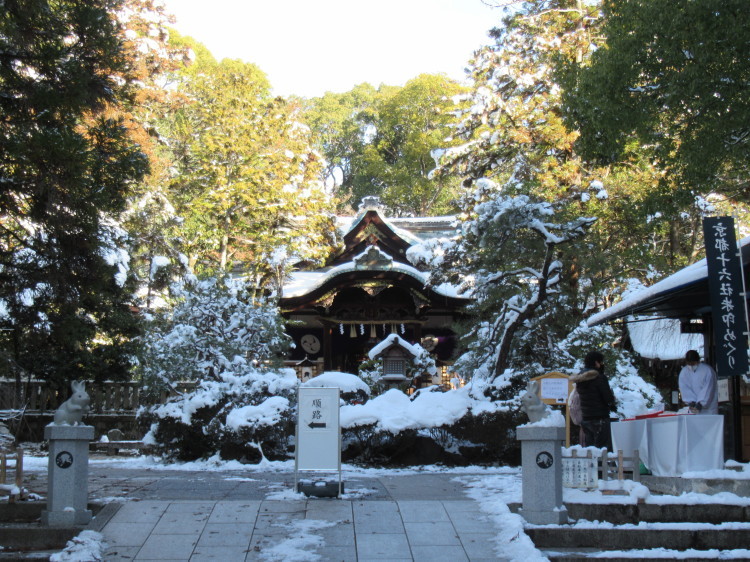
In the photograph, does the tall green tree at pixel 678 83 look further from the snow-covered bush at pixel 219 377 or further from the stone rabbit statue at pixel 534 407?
the snow-covered bush at pixel 219 377

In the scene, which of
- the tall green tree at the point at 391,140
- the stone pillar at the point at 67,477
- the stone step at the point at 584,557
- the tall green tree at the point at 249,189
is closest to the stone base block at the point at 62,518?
the stone pillar at the point at 67,477

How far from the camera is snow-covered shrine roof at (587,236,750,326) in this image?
10211 millimetres

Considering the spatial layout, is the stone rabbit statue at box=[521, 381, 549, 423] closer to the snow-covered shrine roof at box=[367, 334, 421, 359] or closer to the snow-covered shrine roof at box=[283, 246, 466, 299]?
the snow-covered shrine roof at box=[367, 334, 421, 359]

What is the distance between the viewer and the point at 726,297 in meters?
9.08

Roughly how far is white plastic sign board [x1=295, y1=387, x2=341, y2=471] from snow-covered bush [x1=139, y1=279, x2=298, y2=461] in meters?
3.15

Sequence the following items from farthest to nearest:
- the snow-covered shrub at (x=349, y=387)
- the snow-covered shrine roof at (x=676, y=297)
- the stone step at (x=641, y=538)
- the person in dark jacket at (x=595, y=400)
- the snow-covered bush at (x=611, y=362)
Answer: the snow-covered bush at (x=611, y=362) → the snow-covered shrub at (x=349, y=387) → the snow-covered shrine roof at (x=676, y=297) → the person in dark jacket at (x=595, y=400) → the stone step at (x=641, y=538)

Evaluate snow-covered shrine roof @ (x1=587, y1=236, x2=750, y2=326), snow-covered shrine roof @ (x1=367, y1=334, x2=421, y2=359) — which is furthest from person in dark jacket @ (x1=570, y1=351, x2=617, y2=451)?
snow-covered shrine roof @ (x1=367, y1=334, x2=421, y2=359)

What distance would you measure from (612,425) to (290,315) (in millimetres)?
15368

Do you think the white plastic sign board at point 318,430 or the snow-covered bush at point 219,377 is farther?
the snow-covered bush at point 219,377

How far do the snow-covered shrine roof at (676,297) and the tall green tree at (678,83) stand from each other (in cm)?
109

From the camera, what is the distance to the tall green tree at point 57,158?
→ 880cm

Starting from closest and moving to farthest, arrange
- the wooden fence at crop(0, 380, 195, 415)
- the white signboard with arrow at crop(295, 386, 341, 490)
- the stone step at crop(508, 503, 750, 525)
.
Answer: the stone step at crop(508, 503, 750, 525), the white signboard with arrow at crop(295, 386, 341, 490), the wooden fence at crop(0, 380, 195, 415)

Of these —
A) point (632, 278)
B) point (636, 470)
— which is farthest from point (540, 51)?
point (636, 470)

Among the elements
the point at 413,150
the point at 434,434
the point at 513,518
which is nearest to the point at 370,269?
the point at 434,434
